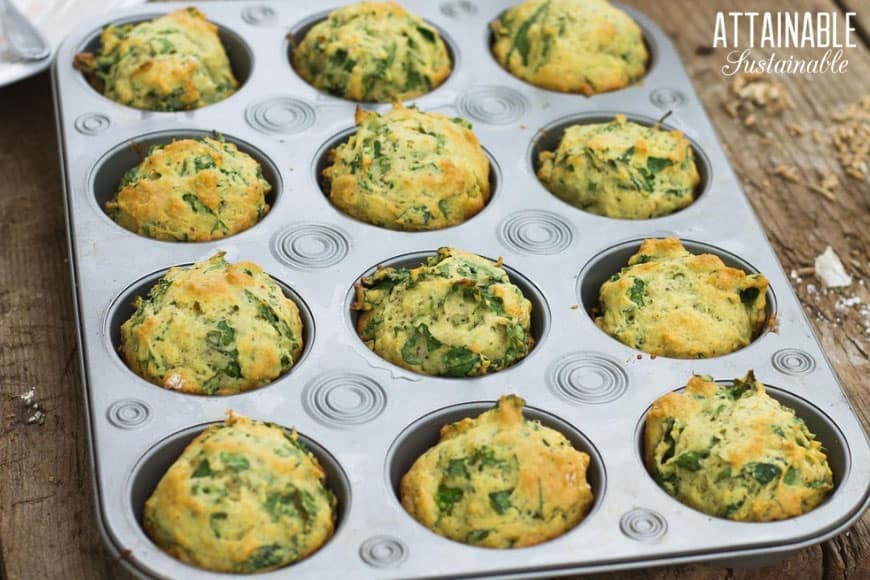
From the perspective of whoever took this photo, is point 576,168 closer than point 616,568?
No

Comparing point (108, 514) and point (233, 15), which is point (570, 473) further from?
point (233, 15)

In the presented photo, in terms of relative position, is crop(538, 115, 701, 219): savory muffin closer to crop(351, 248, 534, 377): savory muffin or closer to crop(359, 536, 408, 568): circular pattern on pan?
crop(351, 248, 534, 377): savory muffin

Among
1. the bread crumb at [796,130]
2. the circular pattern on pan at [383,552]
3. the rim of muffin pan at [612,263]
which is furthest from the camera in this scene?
the bread crumb at [796,130]

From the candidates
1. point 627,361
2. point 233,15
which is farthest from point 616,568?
point 233,15

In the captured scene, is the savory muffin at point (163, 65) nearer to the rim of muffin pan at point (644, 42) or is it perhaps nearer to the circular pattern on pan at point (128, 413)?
the rim of muffin pan at point (644, 42)

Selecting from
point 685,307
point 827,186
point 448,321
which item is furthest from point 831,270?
point 448,321

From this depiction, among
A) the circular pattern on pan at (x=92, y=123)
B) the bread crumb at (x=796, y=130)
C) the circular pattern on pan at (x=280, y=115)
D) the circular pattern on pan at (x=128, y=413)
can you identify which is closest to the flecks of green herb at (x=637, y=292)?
the circular pattern on pan at (x=280, y=115)
